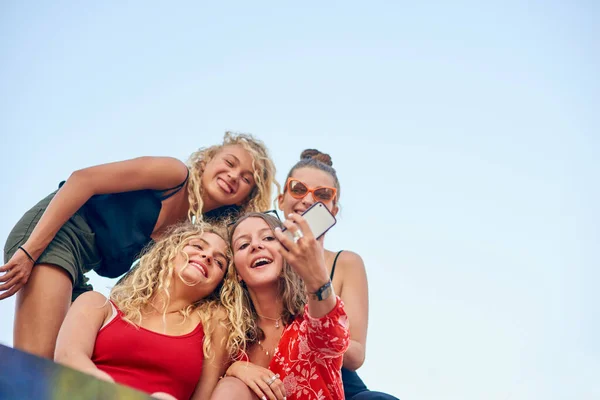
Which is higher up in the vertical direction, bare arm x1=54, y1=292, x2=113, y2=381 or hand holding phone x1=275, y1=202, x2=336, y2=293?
hand holding phone x1=275, y1=202, x2=336, y2=293

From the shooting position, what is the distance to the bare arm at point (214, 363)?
10.2 feet

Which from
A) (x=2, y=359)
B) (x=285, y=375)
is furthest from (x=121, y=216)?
(x=2, y=359)

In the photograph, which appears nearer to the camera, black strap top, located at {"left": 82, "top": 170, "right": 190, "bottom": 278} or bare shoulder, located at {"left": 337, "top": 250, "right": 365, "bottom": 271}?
black strap top, located at {"left": 82, "top": 170, "right": 190, "bottom": 278}

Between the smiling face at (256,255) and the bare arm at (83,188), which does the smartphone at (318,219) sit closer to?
the smiling face at (256,255)

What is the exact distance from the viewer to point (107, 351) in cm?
295

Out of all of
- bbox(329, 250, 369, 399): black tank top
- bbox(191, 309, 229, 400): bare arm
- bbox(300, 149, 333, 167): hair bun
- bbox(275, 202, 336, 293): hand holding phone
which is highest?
bbox(300, 149, 333, 167): hair bun

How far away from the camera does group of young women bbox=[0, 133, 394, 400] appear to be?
2895mm

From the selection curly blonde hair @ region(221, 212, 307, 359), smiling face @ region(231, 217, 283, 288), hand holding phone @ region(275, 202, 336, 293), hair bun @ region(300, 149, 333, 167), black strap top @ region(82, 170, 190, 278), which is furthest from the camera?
hair bun @ region(300, 149, 333, 167)

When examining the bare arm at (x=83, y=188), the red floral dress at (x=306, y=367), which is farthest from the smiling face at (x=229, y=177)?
the red floral dress at (x=306, y=367)

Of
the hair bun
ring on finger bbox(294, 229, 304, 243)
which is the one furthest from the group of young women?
the hair bun

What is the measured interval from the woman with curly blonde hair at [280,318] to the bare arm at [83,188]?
2.08 feet

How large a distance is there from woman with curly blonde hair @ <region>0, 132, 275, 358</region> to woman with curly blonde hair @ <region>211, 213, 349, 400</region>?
600 mm

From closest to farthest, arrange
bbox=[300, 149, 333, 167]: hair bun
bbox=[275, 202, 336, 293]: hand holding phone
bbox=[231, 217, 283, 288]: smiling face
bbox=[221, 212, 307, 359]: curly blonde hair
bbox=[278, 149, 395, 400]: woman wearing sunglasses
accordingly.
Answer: bbox=[275, 202, 336, 293]: hand holding phone
bbox=[221, 212, 307, 359]: curly blonde hair
bbox=[231, 217, 283, 288]: smiling face
bbox=[278, 149, 395, 400]: woman wearing sunglasses
bbox=[300, 149, 333, 167]: hair bun

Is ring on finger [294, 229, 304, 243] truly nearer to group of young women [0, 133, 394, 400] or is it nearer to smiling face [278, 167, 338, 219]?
group of young women [0, 133, 394, 400]
